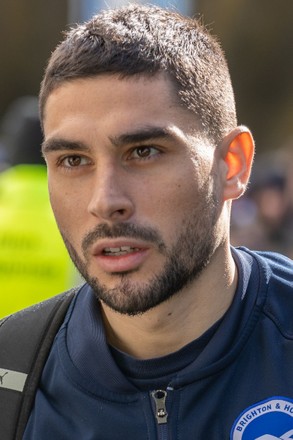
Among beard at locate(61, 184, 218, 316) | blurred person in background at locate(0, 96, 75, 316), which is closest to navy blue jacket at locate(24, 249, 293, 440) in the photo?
beard at locate(61, 184, 218, 316)

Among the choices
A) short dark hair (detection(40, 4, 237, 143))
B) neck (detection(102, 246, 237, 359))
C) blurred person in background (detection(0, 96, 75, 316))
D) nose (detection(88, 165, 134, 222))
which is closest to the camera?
nose (detection(88, 165, 134, 222))

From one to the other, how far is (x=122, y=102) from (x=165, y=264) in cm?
46

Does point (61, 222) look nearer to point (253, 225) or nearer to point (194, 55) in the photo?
point (194, 55)

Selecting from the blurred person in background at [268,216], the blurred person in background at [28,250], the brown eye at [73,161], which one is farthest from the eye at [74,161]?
the blurred person in background at [268,216]

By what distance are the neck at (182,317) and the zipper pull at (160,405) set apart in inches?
5.5

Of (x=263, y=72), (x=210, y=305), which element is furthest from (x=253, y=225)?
(x=263, y=72)

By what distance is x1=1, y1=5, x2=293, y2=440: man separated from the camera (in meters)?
3.04

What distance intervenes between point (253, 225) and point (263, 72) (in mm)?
8171

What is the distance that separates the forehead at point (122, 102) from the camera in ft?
9.93

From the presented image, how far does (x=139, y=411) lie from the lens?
123 inches

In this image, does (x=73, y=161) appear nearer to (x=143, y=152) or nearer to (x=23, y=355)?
(x=143, y=152)

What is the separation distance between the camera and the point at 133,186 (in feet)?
9.98

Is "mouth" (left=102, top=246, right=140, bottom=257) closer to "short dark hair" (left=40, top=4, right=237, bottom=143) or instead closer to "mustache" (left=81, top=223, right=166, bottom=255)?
"mustache" (left=81, top=223, right=166, bottom=255)

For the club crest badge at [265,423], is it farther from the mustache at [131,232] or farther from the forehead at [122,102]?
the forehead at [122,102]
